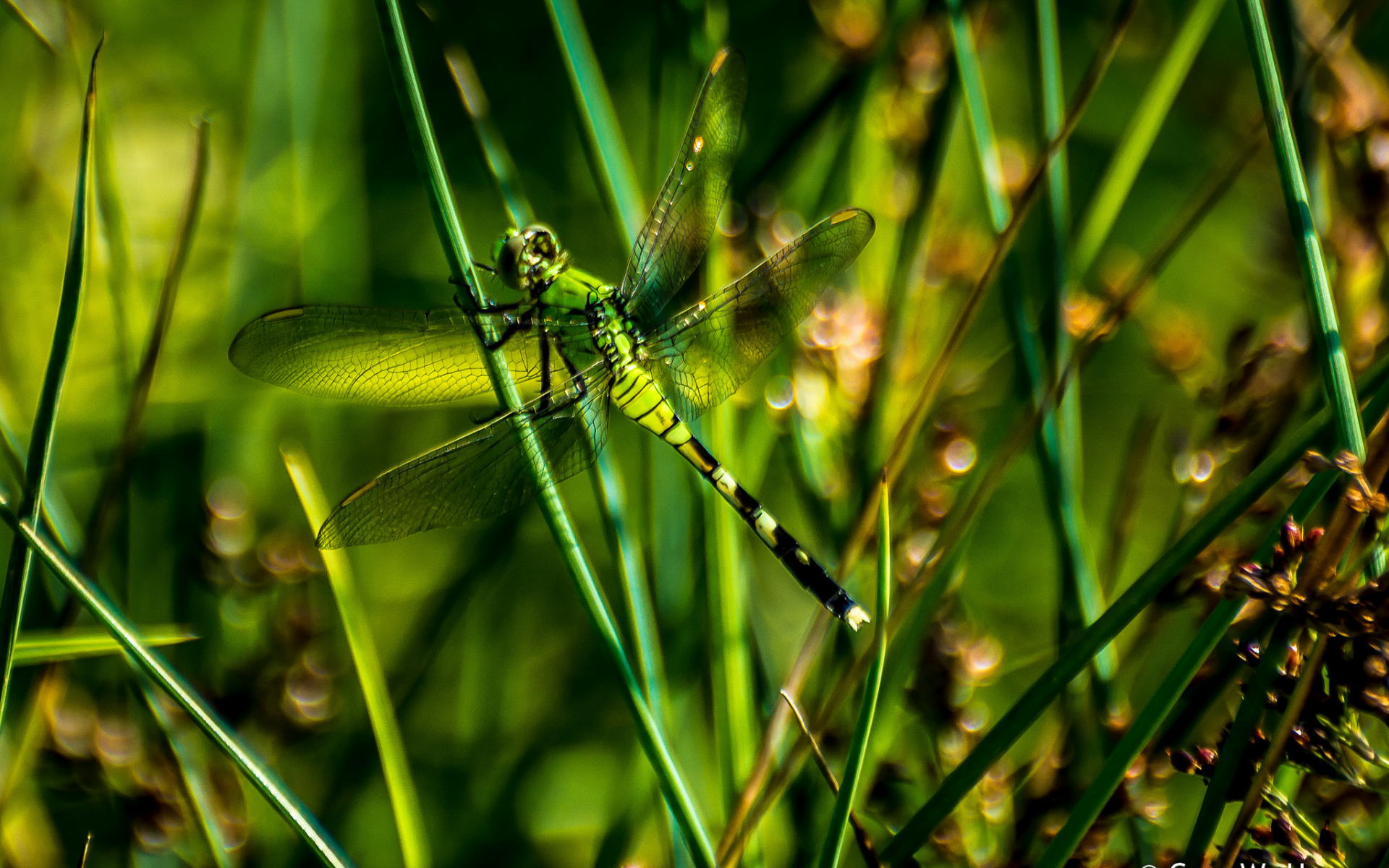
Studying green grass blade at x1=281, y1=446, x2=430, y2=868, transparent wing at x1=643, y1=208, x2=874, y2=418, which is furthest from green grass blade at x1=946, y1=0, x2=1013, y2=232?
green grass blade at x1=281, y1=446, x2=430, y2=868

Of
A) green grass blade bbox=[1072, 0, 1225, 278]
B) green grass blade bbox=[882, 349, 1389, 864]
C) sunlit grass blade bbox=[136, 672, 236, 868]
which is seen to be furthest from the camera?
green grass blade bbox=[1072, 0, 1225, 278]

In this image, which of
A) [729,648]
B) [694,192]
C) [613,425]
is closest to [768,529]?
[729,648]

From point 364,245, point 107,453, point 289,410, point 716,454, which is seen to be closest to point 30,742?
point 107,453

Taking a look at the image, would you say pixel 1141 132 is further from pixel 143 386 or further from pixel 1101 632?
pixel 143 386

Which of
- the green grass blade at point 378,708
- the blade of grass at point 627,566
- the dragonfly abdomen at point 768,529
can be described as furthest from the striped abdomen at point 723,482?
the green grass blade at point 378,708

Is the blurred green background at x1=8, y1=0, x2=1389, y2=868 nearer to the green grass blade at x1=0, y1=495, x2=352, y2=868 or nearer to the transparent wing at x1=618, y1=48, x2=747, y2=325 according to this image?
the transparent wing at x1=618, y1=48, x2=747, y2=325

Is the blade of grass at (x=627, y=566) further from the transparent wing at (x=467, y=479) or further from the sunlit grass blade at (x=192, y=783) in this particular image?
the sunlit grass blade at (x=192, y=783)

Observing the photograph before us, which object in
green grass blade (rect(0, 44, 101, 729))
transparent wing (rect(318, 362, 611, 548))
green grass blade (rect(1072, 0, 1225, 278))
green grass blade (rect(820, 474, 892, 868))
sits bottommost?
green grass blade (rect(820, 474, 892, 868))
